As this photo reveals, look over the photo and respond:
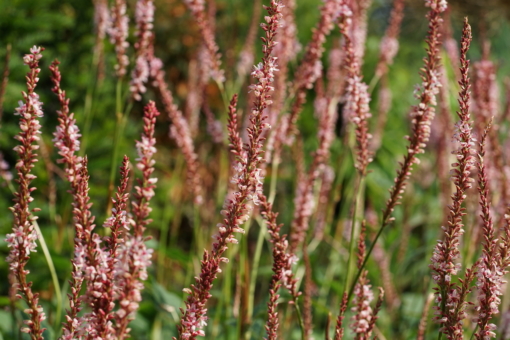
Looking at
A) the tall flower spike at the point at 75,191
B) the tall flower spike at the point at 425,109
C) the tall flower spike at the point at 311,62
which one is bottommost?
the tall flower spike at the point at 75,191

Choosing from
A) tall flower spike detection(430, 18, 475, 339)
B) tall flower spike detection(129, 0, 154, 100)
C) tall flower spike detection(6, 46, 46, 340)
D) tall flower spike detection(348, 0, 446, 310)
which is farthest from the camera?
tall flower spike detection(129, 0, 154, 100)

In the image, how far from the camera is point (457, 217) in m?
0.99

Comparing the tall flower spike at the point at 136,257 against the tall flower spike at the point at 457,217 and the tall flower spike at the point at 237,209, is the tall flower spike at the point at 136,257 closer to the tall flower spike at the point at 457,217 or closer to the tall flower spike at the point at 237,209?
the tall flower spike at the point at 237,209

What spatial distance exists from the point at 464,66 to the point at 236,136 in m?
0.42

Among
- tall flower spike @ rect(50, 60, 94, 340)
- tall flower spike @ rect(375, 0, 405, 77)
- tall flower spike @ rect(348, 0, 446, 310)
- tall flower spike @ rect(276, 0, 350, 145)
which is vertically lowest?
tall flower spike @ rect(50, 60, 94, 340)

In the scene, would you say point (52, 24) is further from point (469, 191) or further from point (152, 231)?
point (469, 191)

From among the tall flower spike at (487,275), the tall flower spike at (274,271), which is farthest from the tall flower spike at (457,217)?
the tall flower spike at (274,271)

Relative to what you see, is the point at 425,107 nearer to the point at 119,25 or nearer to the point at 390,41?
the point at 119,25

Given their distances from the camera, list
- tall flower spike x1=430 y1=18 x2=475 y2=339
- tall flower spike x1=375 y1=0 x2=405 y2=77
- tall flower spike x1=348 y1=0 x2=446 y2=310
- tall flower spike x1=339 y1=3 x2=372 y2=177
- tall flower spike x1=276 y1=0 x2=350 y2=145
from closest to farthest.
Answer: tall flower spike x1=430 y1=18 x2=475 y2=339 < tall flower spike x1=348 y1=0 x2=446 y2=310 < tall flower spike x1=339 y1=3 x2=372 y2=177 < tall flower spike x1=276 y1=0 x2=350 y2=145 < tall flower spike x1=375 y1=0 x2=405 y2=77

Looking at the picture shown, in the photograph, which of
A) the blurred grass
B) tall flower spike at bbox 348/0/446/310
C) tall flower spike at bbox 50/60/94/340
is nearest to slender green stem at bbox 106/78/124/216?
the blurred grass

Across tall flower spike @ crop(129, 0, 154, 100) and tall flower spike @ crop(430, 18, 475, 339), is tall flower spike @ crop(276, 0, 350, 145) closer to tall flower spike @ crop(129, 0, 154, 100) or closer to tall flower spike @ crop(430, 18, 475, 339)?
tall flower spike @ crop(129, 0, 154, 100)

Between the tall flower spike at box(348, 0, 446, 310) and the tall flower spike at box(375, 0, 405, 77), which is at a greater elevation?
the tall flower spike at box(375, 0, 405, 77)

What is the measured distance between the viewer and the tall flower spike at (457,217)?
0.97 m

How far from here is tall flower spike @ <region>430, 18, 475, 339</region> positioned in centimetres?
97
